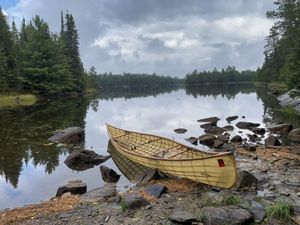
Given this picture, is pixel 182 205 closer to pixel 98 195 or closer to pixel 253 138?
pixel 98 195

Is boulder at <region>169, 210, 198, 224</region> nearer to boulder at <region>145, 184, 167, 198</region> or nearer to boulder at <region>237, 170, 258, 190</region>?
boulder at <region>145, 184, 167, 198</region>

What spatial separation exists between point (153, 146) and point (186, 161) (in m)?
5.75

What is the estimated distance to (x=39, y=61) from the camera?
6372cm

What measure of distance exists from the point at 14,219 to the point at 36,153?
33.9 feet

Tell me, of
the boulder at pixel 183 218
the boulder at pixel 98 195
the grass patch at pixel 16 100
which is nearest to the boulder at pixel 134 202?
the boulder at pixel 183 218

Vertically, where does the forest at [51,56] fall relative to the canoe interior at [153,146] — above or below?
above

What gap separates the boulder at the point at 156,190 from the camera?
11.0 meters

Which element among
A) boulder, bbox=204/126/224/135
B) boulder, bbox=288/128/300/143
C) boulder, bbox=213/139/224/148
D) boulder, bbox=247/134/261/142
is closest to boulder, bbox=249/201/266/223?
boulder, bbox=213/139/224/148

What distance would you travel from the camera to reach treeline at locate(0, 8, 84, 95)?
192 ft

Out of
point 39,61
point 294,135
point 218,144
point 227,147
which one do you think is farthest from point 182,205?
point 39,61

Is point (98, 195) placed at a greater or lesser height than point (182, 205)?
lesser

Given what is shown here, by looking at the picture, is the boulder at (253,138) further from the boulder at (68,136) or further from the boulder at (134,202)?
the boulder at (134,202)

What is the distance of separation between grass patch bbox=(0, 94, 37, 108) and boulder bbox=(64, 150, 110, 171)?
116ft

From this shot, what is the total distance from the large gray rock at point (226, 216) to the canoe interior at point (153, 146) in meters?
3.83
